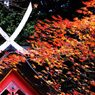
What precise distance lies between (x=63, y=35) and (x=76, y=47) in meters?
1.36

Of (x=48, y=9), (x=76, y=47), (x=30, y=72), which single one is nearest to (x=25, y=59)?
(x=30, y=72)

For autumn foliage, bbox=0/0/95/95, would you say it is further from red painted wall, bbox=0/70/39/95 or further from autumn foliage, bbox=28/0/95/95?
red painted wall, bbox=0/70/39/95

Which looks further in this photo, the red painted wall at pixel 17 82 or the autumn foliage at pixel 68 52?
the autumn foliage at pixel 68 52

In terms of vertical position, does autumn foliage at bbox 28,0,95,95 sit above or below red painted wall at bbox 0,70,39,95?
above

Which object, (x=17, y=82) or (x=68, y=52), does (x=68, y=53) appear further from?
(x=17, y=82)

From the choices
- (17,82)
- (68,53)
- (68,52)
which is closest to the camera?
(17,82)

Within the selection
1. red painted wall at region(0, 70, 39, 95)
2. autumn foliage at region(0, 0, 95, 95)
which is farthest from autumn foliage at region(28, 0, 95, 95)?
red painted wall at region(0, 70, 39, 95)

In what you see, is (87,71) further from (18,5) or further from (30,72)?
(18,5)

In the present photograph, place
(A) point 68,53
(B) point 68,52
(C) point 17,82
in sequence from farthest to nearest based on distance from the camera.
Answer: (A) point 68,53 < (B) point 68,52 < (C) point 17,82

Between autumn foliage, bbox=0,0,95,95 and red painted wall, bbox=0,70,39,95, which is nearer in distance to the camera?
red painted wall, bbox=0,70,39,95

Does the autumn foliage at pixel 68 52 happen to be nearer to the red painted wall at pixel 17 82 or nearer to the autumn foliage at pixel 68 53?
the autumn foliage at pixel 68 53

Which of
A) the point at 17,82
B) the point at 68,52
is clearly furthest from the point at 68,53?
the point at 17,82

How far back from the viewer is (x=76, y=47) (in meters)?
12.1

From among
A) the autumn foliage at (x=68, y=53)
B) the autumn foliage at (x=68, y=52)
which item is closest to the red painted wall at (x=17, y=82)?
the autumn foliage at (x=68, y=53)
